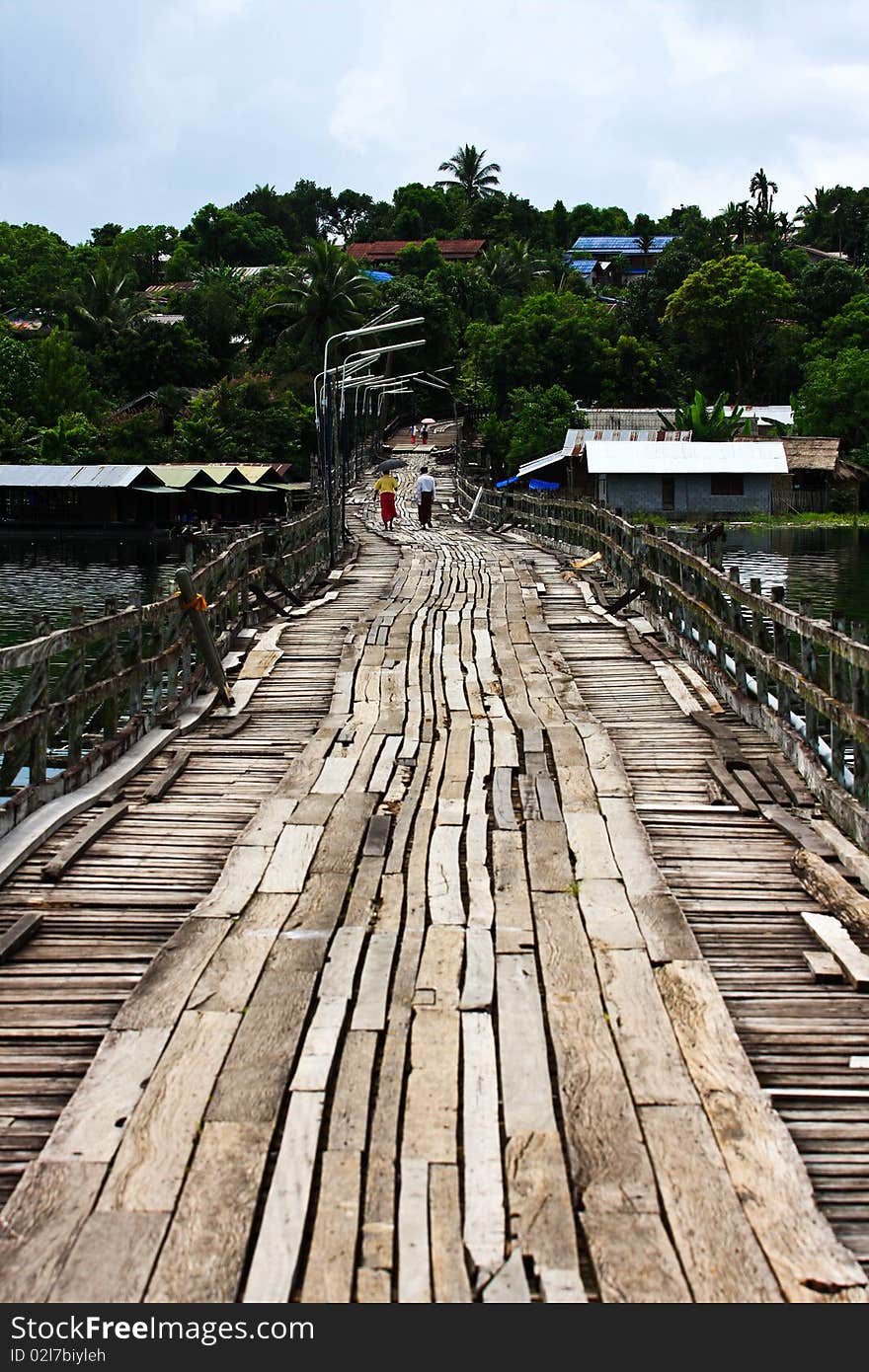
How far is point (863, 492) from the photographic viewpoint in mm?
59781

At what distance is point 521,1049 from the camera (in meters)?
4.64

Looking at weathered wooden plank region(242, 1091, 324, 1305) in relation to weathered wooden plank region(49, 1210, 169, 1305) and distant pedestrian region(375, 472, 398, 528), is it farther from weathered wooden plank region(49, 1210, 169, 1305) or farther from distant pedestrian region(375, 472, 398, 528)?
distant pedestrian region(375, 472, 398, 528)

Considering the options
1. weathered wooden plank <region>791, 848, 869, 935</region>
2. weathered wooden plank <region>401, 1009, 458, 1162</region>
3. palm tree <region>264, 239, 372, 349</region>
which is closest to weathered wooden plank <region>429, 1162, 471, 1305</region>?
weathered wooden plank <region>401, 1009, 458, 1162</region>

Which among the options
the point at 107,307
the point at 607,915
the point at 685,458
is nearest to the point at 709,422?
the point at 685,458

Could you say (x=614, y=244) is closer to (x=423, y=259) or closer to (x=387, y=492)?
(x=423, y=259)

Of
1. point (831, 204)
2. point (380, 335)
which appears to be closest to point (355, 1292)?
point (380, 335)

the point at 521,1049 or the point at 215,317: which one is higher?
the point at 215,317

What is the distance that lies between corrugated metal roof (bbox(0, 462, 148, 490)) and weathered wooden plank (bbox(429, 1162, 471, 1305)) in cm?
5026

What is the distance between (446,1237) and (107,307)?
77.0 metres

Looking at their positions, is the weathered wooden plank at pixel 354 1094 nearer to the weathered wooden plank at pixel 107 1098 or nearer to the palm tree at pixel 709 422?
the weathered wooden plank at pixel 107 1098

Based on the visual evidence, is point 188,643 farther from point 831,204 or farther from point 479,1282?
point 831,204

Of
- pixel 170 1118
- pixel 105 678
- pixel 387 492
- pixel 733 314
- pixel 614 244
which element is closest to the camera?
pixel 170 1118
